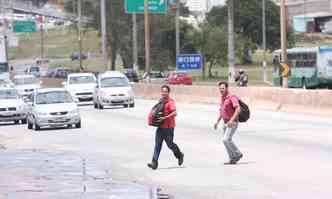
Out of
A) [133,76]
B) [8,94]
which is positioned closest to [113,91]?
[8,94]

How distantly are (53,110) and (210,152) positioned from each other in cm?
1211

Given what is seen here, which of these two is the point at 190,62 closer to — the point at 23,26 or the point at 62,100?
the point at 62,100

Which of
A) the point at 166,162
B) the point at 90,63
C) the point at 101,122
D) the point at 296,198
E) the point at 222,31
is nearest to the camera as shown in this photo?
the point at 296,198

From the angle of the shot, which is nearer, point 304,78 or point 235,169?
point 235,169

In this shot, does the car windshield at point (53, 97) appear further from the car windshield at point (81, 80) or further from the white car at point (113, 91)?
the car windshield at point (81, 80)

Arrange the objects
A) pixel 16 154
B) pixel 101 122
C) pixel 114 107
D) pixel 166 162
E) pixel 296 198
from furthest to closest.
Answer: pixel 114 107 → pixel 101 122 → pixel 16 154 → pixel 166 162 → pixel 296 198

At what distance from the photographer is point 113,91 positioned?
1841 inches

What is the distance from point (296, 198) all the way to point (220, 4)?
124987mm

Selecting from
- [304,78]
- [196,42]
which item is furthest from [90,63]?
[304,78]

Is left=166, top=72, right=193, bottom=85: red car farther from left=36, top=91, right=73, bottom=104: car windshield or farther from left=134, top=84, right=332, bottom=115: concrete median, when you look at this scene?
left=36, top=91, right=73, bottom=104: car windshield

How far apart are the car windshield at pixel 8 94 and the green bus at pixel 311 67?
89.1ft

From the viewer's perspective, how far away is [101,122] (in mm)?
36656

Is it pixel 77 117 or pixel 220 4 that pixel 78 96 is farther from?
pixel 220 4

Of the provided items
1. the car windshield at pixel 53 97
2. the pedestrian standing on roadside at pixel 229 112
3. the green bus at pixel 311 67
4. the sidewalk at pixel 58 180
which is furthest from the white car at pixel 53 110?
the green bus at pixel 311 67
